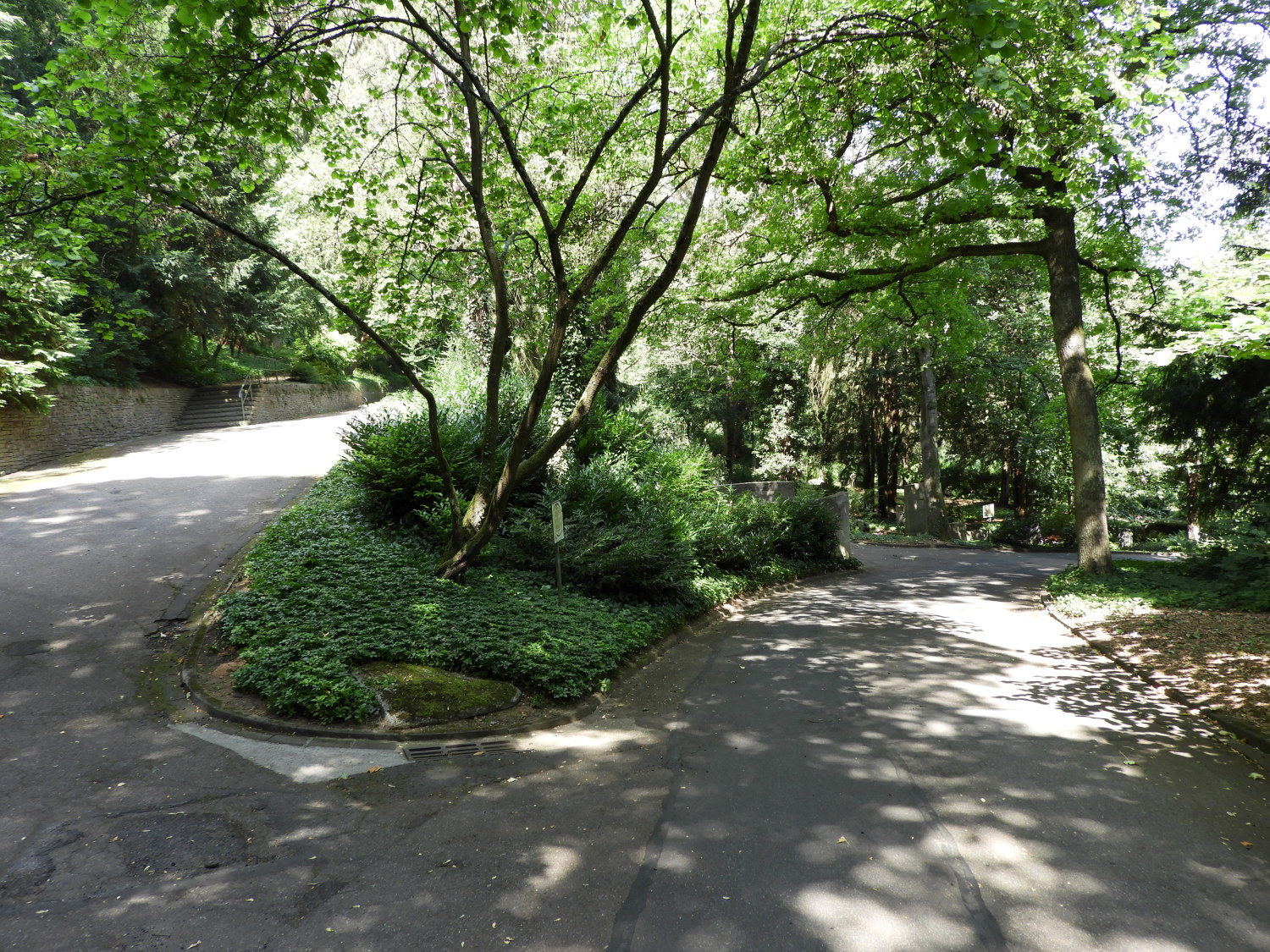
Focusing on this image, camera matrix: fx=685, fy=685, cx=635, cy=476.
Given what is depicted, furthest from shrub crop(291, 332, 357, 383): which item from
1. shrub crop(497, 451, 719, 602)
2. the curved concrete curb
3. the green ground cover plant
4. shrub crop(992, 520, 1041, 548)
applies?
the curved concrete curb

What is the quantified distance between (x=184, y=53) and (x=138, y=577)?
6082 mm

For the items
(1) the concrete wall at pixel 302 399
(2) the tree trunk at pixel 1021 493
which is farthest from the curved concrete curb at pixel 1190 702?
(1) the concrete wall at pixel 302 399

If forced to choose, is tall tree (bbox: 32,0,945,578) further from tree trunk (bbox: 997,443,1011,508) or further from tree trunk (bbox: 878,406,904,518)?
tree trunk (bbox: 997,443,1011,508)

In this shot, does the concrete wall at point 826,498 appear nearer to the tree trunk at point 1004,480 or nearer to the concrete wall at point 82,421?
the tree trunk at point 1004,480

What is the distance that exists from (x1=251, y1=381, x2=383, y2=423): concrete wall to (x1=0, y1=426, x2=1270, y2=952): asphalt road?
18.3m

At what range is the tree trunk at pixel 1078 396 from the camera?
41.1 ft

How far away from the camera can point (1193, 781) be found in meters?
4.88

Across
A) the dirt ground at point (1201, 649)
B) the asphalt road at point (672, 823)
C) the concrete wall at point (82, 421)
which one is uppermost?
the concrete wall at point (82, 421)

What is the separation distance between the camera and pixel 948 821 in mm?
4355

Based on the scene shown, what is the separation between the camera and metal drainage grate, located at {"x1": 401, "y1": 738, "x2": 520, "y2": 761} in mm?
5523

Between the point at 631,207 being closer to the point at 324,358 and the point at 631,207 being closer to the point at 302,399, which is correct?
the point at 302,399

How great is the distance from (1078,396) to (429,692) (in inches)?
489

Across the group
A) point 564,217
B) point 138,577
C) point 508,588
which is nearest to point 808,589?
point 508,588

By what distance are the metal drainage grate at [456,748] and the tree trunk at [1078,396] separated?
11471 mm
